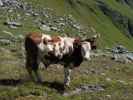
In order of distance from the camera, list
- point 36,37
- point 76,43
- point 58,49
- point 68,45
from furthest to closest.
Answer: point 76,43 → point 68,45 → point 58,49 → point 36,37

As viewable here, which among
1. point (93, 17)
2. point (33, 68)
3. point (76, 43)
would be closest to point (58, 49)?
point (76, 43)

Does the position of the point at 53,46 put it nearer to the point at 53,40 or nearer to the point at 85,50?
the point at 53,40

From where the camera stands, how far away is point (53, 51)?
1975 cm

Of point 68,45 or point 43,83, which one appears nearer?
point 43,83

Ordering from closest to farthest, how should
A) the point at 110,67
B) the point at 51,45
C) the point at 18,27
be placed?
the point at 51,45 → the point at 110,67 → the point at 18,27

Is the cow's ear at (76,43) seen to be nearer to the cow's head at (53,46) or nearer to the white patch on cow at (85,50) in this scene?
the white patch on cow at (85,50)

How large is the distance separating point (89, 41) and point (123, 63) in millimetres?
9652

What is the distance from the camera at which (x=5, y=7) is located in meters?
68.6

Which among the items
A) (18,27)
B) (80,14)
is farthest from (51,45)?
(80,14)

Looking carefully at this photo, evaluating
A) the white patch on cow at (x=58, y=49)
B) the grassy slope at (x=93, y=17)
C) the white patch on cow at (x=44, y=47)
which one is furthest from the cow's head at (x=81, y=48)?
the grassy slope at (x=93, y=17)

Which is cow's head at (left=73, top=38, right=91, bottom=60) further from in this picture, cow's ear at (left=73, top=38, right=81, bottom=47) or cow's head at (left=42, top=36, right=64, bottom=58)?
cow's head at (left=42, top=36, right=64, bottom=58)

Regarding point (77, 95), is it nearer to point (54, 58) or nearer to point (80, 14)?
point (54, 58)

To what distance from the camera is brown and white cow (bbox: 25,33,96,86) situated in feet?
63.7

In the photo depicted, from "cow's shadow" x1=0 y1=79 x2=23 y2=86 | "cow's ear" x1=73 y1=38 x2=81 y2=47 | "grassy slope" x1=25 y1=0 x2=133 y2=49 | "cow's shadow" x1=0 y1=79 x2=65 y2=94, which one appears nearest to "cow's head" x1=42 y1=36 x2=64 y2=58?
"cow's ear" x1=73 y1=38 x2=81 y2=47
